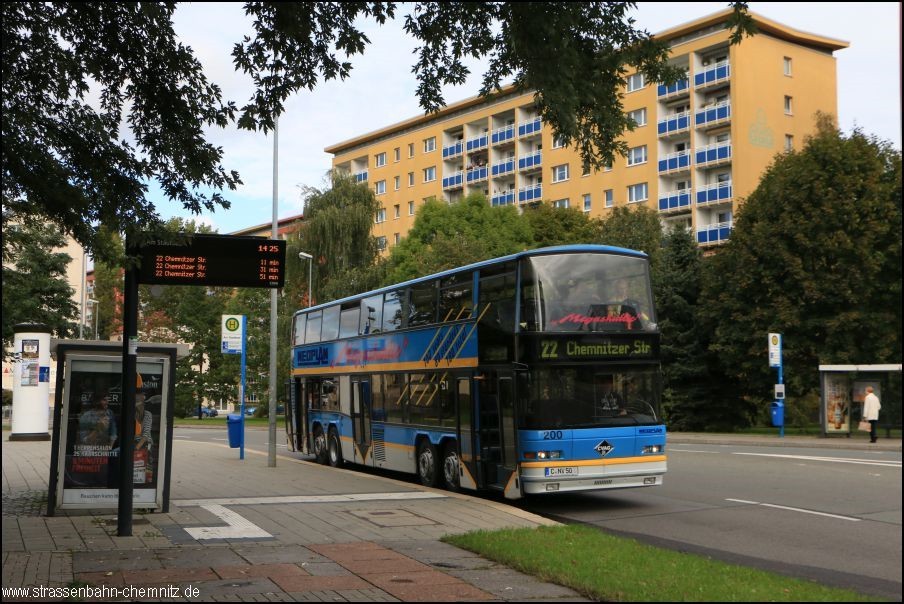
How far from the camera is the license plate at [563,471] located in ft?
45.9

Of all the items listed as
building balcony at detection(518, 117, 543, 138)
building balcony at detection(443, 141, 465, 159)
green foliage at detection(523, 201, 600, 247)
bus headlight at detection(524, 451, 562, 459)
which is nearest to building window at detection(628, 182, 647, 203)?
green foliage at detection(523, 201, 600, 247)

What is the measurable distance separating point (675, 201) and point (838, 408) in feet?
103

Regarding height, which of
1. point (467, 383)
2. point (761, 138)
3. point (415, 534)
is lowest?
point (415, 534)

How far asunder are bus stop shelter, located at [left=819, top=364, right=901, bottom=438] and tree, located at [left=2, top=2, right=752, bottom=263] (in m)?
23.2

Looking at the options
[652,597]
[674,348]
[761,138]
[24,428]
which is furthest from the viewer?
[761,138]

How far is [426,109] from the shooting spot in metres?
11.0

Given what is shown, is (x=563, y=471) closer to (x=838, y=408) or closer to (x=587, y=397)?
(x=587, y=397)

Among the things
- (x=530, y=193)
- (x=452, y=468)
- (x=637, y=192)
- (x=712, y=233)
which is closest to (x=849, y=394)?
(x=452, y=468)

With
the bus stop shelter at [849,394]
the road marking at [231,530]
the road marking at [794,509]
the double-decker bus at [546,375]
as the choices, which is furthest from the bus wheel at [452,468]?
the bus stop shelter at [849,394]

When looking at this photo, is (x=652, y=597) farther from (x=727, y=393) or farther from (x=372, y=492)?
(x=727, y=393)

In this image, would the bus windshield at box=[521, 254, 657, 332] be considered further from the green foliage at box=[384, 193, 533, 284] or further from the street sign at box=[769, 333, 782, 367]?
the green foliage at box=[384, 193, 533, 284]

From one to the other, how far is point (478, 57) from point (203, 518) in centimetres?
655

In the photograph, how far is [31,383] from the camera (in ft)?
103

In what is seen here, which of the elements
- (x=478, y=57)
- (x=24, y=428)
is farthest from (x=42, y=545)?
(x=24, y=428)
